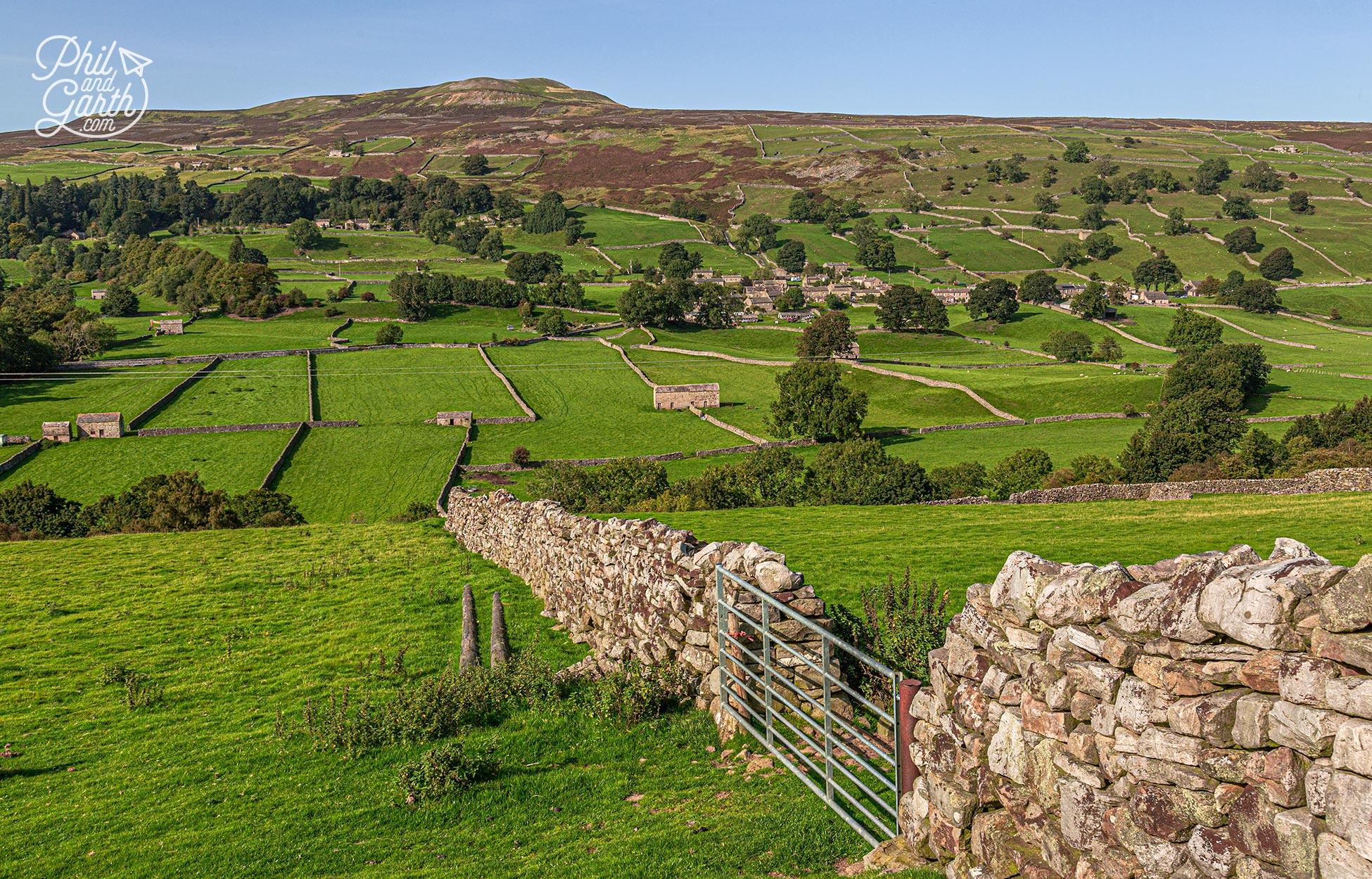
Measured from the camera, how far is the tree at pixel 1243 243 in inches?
7092

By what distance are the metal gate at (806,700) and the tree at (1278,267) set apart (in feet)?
603

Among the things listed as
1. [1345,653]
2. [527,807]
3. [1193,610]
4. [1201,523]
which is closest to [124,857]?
[527,807]

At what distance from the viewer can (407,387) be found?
98.9 metres

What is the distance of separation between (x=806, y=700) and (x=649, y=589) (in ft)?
15.4

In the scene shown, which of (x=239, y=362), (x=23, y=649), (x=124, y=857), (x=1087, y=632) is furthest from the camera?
(x=239, y=362)

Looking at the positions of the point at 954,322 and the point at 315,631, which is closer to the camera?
the point at 315,631

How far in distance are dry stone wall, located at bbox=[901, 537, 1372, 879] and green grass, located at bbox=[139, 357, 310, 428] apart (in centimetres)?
8666

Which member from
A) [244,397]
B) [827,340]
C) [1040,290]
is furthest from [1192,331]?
[244,397]

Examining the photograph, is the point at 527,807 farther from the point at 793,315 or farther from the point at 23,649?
the point at 793,315

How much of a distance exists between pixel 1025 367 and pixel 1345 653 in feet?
360

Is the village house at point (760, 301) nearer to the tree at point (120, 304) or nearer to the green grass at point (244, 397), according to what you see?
the green grass at point (244, 397)

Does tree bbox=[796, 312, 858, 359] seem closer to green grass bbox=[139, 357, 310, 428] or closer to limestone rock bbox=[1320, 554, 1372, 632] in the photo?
green grass bbox=[139, 357, 310, 428]

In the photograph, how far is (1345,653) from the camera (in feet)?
16.8

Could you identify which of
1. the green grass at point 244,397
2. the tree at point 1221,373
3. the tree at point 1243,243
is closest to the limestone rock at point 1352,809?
the tree at point 1221,373
